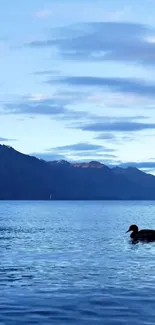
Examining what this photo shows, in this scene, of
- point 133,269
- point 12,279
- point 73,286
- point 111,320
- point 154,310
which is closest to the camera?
point 111,320

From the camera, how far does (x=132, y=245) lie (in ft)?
184

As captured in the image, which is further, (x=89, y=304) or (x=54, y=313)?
(x=89, y=304)

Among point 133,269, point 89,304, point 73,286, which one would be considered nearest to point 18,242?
point 133,269

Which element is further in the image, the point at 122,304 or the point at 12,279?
the point at 12,279

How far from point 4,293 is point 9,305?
276cm

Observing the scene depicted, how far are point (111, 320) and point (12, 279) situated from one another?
35.3 feet

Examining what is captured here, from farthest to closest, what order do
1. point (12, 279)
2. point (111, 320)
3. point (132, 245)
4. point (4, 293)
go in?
point (132, 245)
point (12, 279)
point (4, 293)
point (111, 320)

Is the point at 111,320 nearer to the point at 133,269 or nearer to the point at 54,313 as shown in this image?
the point at 54,313

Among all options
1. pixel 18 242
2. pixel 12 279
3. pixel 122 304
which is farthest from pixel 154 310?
pixel 18 242

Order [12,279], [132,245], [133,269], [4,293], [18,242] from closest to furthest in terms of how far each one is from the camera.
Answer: [4,293] → [12,279] → [133,269] → [132,245] → [18,242]

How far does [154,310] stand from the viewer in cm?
2406

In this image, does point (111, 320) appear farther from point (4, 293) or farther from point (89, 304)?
point (4, 293)

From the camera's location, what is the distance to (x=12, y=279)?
32.1 m

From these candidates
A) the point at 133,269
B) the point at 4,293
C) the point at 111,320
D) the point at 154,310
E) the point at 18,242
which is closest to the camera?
the point at 111,320
